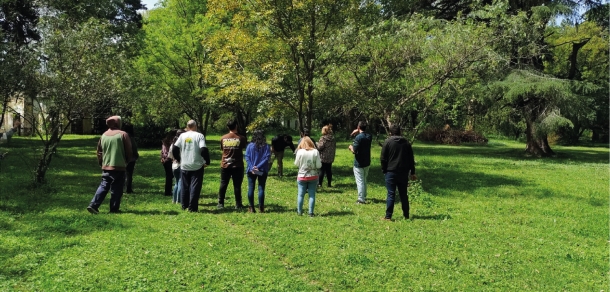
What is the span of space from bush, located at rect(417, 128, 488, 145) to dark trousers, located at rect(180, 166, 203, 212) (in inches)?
1252

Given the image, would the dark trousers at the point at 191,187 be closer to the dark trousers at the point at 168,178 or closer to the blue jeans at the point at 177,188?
the blue jeans at the point at 177,188

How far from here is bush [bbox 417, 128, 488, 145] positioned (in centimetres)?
3631

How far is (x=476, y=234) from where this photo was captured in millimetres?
7164

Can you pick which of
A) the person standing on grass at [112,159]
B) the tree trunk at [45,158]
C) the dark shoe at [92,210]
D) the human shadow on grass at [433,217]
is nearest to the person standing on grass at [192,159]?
the person standing on grass at [112,159]

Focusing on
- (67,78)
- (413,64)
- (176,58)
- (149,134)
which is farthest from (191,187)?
(149,134)

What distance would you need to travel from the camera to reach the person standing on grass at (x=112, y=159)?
719 centimetres

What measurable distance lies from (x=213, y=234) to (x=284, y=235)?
111cm

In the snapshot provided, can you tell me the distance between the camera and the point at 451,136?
119ft

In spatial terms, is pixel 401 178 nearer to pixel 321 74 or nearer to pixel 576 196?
pixel 321 74

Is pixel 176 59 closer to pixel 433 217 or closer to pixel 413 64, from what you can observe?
pixel 413 64

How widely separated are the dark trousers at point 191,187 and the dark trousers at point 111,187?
3.55 ft

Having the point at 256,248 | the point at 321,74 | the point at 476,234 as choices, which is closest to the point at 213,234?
the point at 256,248

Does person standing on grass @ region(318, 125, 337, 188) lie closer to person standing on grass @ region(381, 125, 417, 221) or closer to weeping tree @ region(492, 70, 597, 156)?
person standing on grass @ region(381, 125, 417, 221)

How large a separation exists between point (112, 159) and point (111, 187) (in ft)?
1.78
